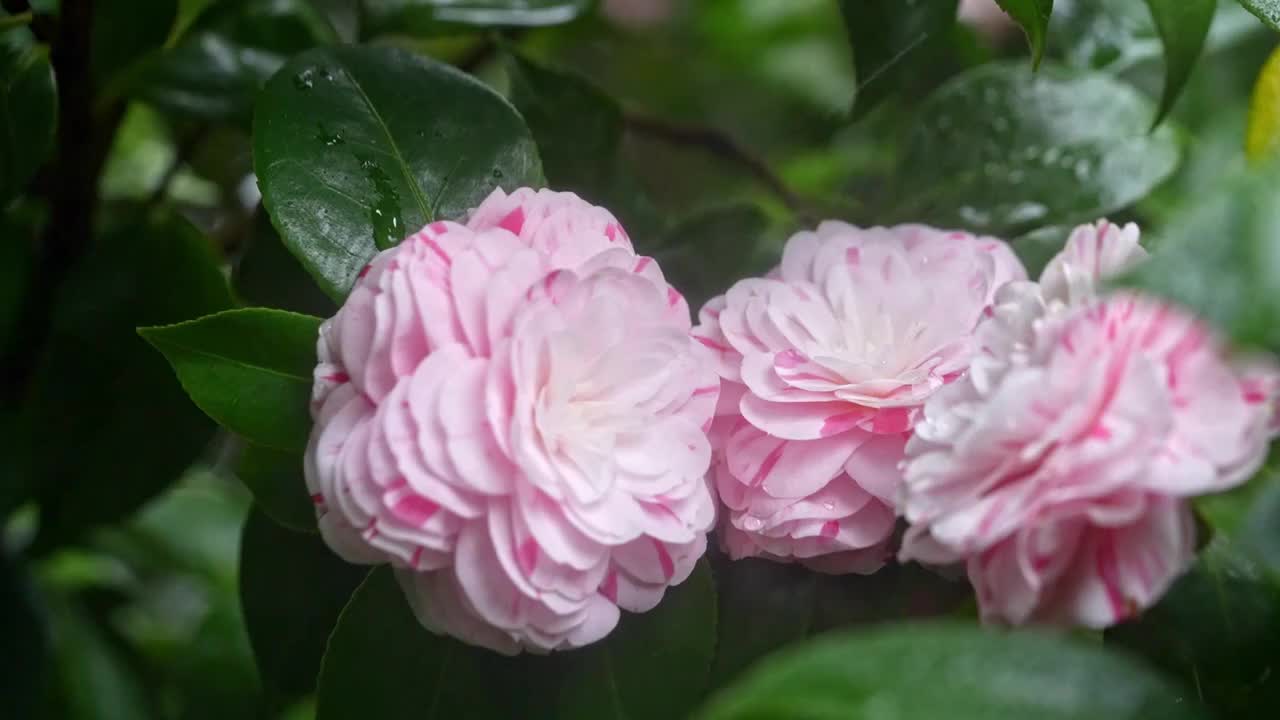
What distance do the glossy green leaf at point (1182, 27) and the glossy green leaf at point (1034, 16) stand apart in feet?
0.23

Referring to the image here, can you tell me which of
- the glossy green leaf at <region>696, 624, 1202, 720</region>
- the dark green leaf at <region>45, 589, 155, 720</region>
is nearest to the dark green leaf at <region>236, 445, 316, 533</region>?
the glossy green leaf at <region>696, 624, 1202, 720</region>

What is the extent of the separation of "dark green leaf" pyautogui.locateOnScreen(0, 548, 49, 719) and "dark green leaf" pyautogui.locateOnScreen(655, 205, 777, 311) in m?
0.53

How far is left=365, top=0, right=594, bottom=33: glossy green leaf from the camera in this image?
2.02ft

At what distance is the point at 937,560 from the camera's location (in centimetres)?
35

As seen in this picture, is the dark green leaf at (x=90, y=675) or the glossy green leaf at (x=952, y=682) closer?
the glossy green leaf at (x=952, y=682)

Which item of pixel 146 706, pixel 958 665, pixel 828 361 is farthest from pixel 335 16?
pixel 958 665

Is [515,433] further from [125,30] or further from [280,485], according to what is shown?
[125,30]

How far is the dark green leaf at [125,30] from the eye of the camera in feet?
2.19

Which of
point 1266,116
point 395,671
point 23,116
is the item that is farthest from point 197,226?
point 1266,116

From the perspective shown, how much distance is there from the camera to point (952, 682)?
0.89 ft

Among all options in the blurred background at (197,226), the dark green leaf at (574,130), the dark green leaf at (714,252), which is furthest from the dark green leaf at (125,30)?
the dark green leaf at (714,252)

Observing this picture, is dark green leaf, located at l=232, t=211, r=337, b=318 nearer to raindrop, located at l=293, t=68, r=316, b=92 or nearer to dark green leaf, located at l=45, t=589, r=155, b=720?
raindrop, located at l=293, t=68, r=316, b=92

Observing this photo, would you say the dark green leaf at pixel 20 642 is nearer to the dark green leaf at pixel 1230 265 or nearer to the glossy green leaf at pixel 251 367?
the glossy green leaf at pixel 251 367

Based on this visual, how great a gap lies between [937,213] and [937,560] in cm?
33
